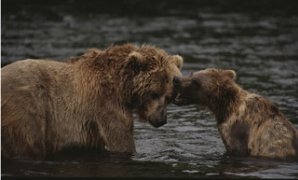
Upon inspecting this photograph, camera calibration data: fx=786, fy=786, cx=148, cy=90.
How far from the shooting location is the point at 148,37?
70.7ft

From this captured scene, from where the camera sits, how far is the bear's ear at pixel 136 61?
10406 mm

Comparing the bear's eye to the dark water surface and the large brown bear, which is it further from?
the dark water surface

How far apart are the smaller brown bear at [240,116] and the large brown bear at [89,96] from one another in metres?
0.45

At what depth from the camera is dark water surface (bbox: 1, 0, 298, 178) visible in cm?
1023

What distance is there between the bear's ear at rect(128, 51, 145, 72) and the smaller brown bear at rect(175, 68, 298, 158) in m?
0.56

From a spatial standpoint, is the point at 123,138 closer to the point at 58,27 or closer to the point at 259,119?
the point at 259,119

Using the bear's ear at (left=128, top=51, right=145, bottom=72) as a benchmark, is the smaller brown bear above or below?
below

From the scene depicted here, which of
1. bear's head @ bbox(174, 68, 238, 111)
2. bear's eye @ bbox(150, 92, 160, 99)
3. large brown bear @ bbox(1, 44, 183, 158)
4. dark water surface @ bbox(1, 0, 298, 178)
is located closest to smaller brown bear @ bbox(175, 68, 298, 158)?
bear's head @ bbox(174, 68, 238, 111)

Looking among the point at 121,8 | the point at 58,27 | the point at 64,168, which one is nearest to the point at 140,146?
the point at 64,168

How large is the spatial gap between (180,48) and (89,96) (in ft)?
31.3

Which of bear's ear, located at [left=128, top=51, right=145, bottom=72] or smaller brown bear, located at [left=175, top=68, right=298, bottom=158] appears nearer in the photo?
bear's ear, located at [left=128, top=51, right=145, bottom=72]

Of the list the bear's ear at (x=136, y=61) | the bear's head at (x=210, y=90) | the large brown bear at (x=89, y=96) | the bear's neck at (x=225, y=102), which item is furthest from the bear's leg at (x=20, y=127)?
the bear's neck at (x=225, y=102)

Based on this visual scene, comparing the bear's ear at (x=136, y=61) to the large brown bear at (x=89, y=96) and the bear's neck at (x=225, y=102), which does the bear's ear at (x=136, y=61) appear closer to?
the large brown bear at (x=89, y=96)

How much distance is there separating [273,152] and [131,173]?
2045 mm
